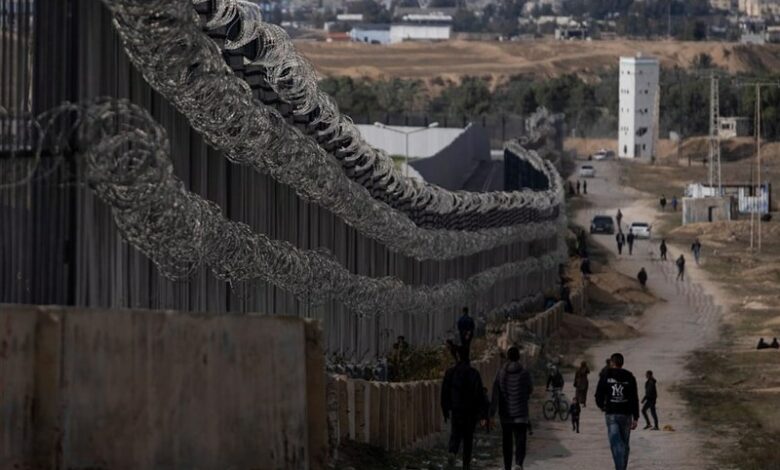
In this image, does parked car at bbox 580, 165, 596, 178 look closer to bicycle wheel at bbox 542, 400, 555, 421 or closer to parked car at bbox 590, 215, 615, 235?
parked car at bbox 590, 215, 615, 235

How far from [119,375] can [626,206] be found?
9176 centimetres

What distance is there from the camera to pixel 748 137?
151 m

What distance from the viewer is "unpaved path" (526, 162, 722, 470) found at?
24891 mm

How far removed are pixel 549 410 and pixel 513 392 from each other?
1056 centimetres

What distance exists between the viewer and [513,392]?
1928 centimetres

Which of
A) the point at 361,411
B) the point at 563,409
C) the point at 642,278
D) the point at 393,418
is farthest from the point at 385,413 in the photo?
the point at 642,278

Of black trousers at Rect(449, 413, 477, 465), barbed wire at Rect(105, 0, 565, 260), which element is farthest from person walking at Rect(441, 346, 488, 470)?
barbed wire at Rect(105, 0, 565, 260)

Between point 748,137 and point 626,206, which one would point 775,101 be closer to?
point 748,137

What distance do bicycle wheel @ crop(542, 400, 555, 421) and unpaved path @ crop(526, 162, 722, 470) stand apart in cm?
44

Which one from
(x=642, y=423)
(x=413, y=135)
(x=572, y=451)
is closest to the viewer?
(x=572, y=451)

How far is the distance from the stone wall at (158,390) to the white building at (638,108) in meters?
135

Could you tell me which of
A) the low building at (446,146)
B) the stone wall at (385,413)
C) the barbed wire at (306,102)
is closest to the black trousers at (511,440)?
the stone wall at (385,413)

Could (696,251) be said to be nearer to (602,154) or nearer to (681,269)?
(681,269)

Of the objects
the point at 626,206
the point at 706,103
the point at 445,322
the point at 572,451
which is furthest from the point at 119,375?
the point at 706,103
